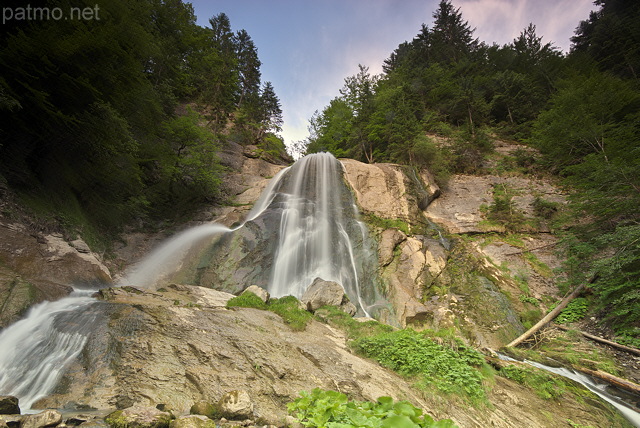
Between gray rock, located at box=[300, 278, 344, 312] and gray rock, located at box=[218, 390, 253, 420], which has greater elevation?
gray rock, located at box=[218, 390, 253, 420]

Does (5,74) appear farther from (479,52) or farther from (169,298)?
(479,52)

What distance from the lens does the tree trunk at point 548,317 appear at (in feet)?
27.5

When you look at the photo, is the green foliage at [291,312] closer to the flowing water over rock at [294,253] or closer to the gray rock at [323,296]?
the gray rock at [323,296]

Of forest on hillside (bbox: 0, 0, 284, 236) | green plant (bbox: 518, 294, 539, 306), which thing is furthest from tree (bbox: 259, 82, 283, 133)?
green plant (bbox: 518, 294, 539, 306)

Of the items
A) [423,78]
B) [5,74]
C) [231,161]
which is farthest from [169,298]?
[423,78]

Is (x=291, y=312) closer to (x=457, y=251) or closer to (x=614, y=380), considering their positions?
(x=614, y=380)

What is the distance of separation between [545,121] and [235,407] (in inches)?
867

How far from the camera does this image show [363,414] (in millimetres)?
2100

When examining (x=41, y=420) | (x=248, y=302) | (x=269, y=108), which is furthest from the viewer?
(x=269, y=108)

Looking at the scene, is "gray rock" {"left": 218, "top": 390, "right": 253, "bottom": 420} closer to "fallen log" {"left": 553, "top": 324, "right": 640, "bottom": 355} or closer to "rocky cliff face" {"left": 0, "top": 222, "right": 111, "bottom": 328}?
"rocky cliff face" {"left": 0, "top": 222, "right": 111, "bottom": 328}

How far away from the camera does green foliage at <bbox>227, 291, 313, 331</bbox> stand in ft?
22.5

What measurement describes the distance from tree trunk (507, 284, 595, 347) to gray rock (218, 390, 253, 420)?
28.7ft

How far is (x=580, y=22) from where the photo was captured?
29000mm

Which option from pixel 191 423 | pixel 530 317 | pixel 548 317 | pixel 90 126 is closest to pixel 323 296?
pixel 191 423
